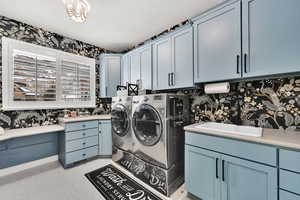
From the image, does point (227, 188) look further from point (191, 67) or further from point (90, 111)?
point (90, 111)

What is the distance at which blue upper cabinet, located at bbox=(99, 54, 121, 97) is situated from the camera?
3102mm

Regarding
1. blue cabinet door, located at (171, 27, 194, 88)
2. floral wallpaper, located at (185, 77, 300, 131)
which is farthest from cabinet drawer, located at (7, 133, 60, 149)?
floral wallpaper, located at (185, 77, 300, 131)

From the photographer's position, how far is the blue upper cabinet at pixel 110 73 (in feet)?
10.2

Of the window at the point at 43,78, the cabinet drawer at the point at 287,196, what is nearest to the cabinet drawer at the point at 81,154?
the window at the point at 43,78

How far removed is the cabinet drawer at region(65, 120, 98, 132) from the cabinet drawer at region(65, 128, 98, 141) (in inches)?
2.4

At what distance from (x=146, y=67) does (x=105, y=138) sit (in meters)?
1.67

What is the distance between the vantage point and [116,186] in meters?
1.85

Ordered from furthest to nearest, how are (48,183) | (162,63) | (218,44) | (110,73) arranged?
(110,73)
(162,63)
(48,183)
(218,44)

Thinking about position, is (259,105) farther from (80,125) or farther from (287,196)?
(80,125)

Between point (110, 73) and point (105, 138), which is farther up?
point (110, 73)

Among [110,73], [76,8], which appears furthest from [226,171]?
[110,73]

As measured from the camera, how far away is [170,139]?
5.66 ft

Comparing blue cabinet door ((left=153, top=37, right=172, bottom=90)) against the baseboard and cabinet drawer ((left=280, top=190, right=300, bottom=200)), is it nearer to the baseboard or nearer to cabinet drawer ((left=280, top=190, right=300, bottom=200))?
cabinet drawer ((left=280, top=190, right=300, bottom=200))

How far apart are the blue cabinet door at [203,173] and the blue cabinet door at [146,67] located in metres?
1.35
